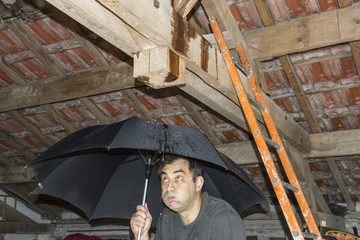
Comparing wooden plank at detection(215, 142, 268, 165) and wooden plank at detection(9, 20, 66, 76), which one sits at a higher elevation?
wooden plank at detection(9, 20, 66, 76)

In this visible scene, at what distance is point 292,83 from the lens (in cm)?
437

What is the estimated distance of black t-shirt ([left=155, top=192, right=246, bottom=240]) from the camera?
2.21 metres

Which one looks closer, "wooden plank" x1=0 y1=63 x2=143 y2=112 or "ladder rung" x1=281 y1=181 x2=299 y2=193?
"ladder rung" x1=281 y1=181 x2=299 y2=193

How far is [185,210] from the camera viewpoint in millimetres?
2469

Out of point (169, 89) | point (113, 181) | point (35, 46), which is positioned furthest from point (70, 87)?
point (113, 181)

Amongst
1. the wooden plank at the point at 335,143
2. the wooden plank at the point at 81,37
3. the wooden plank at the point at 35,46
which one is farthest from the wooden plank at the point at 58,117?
the wooden plank at the point at 335,143

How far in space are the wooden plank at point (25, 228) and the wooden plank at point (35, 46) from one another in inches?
183

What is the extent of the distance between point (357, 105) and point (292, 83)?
32.6 inches

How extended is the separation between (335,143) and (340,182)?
3.86 ft

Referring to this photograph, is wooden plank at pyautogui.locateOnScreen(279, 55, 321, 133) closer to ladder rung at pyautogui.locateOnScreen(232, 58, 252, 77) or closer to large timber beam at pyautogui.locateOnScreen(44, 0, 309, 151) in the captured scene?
ladder rung at pyautogui.locateOnScreen(232, 58, 252, 77)

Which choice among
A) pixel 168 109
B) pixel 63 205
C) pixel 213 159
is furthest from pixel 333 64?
pixel 63 205

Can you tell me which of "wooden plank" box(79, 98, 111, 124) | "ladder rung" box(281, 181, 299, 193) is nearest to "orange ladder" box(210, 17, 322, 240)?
"ladder rung" box(281, 181, 299, 193)

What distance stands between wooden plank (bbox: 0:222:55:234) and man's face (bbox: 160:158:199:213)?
6914mm

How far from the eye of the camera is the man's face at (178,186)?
2449mm
